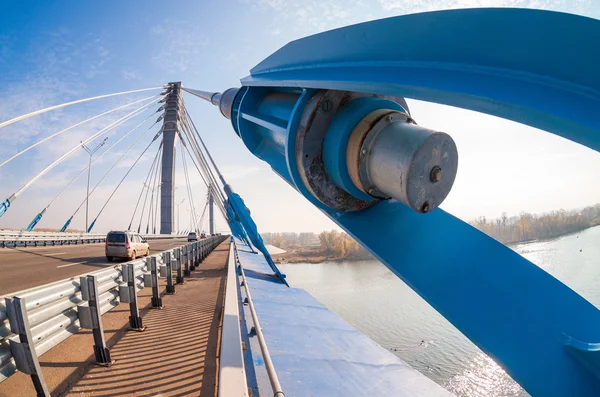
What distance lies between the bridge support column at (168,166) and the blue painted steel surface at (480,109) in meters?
31.2

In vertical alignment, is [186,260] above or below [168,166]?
below

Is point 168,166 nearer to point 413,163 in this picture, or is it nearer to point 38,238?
point 38,238

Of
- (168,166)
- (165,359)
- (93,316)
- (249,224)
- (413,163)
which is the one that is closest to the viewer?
(413,163)

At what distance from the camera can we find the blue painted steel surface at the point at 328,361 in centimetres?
315

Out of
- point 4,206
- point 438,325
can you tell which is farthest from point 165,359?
point 438,325

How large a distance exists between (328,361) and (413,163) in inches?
119

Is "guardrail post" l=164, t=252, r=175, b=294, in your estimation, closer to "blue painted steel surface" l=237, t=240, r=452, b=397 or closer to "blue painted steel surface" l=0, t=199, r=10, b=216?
"blue painted steel surface" l=237, t=240, r=452, b=397

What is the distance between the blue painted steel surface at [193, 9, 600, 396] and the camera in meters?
1.11

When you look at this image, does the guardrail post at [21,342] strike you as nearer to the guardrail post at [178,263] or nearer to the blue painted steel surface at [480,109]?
the blue painted steel surface at [480,109]

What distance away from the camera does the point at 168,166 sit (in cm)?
3158

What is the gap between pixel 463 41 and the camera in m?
1.33

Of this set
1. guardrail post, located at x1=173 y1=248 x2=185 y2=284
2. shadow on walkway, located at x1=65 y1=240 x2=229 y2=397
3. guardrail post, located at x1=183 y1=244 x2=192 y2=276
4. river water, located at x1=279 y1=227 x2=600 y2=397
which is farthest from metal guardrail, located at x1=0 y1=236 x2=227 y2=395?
river water, located at x1=279 y1=227 x2=600 y2=397

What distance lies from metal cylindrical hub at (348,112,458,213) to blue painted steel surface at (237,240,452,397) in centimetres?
216

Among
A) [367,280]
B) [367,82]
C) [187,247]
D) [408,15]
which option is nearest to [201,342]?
[367,82]
